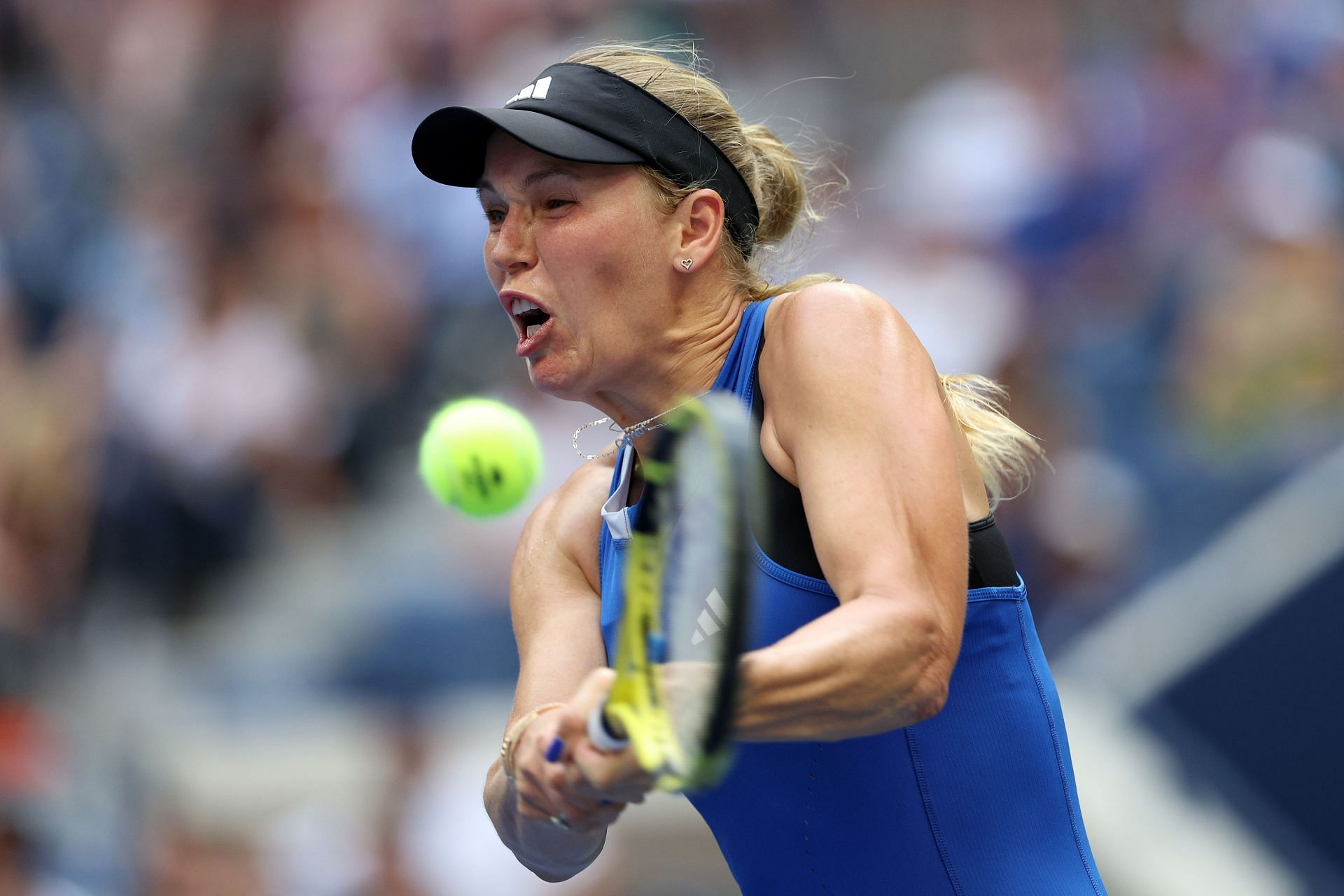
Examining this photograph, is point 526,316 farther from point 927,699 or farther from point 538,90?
point 927,699

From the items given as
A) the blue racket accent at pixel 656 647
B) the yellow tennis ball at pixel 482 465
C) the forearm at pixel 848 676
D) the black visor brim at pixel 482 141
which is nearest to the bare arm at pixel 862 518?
the forearm at pixel 848 676

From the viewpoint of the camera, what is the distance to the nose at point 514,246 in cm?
225

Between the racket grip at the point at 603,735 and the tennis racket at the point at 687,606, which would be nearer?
the tennis racket at the point at 687,606

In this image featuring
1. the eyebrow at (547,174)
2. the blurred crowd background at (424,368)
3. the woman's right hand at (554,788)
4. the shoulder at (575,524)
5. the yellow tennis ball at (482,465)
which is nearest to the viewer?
the woman's right hand at (554,788)

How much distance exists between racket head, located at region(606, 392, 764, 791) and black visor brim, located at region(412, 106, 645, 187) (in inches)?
23.8

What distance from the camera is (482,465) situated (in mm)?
3078

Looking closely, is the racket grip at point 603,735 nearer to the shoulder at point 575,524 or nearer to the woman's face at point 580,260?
the woman's face at point 580,260

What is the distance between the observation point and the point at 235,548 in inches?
244

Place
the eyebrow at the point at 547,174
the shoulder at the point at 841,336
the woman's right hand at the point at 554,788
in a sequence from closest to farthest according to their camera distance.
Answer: the woman's right hand at the point at 554,788 < the shoulder at the point at 841,336 < the eyebrow at the point at 547,174

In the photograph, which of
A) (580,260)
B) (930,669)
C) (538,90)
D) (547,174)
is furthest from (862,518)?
(538,90)

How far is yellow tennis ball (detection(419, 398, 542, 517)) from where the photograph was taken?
3074 millimetres

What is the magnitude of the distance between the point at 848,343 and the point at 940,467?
0.21 m

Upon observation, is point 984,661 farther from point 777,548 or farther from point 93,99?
point 93,99

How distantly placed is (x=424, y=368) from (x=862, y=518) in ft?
15.0
